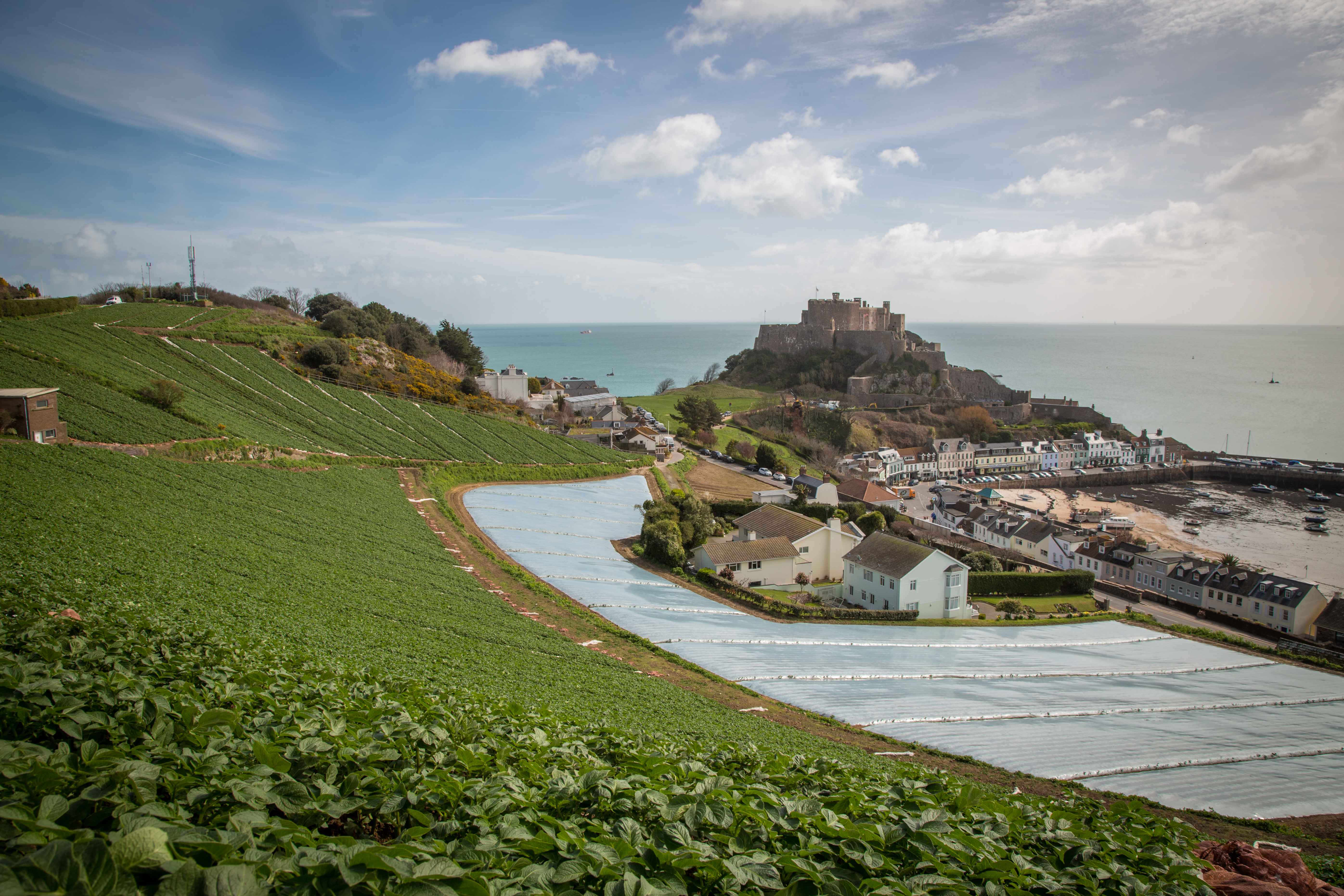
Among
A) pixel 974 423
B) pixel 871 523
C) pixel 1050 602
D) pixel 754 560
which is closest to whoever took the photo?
pixel 754 560

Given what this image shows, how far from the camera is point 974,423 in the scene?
7119 cm

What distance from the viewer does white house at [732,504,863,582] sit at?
24.2 meters

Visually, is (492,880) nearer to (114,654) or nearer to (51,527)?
(114,654)

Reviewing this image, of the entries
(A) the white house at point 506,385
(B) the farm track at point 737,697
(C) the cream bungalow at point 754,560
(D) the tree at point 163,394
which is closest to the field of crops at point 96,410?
(D) the tree at point 163,394

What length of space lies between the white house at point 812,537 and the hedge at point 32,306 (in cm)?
3713

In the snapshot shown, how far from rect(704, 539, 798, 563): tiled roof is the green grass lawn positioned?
767cm

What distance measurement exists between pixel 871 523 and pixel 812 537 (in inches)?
317

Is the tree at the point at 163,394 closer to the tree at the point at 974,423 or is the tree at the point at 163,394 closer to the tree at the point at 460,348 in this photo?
the tree at the point at 460,348

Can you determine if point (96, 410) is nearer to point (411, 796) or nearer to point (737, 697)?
point (737, 697)

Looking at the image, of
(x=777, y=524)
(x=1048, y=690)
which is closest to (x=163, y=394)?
(x=777, y=524)

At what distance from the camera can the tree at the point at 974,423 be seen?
70938mm

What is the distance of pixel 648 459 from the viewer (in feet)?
138

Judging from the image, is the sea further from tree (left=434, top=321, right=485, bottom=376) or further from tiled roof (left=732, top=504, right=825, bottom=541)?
tiled roof (left=732, top=504, right=825, bottom=541)

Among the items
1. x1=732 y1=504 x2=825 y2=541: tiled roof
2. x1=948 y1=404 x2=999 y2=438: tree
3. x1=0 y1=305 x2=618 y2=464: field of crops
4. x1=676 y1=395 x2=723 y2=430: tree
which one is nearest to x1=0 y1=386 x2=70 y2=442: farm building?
x1=0 y1=305 x2=618 y2=464: field of crops
